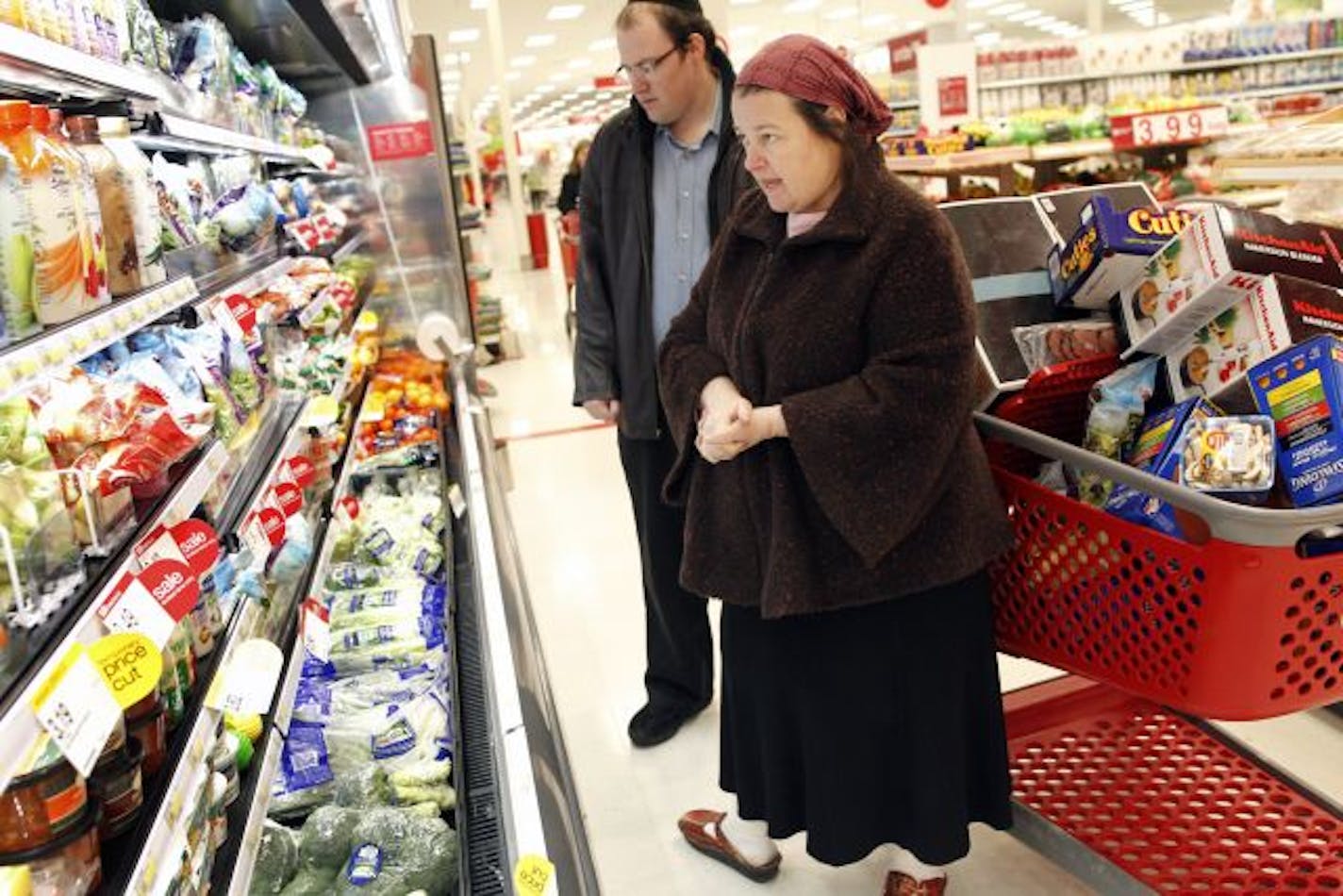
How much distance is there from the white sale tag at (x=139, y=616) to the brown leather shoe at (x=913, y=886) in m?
1.41

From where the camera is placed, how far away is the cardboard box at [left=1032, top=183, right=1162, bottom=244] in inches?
80.3

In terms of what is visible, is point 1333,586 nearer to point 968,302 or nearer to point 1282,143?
point 968,302

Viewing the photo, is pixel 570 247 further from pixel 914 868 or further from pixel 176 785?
pixel 176 785

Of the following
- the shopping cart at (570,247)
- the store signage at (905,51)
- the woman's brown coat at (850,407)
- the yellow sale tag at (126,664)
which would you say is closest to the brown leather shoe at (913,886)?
the woman's brown coat at (850,407)

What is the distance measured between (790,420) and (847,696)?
1.69ft

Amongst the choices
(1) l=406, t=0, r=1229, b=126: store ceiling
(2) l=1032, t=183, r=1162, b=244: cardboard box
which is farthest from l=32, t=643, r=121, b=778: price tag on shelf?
(1) l=406, t=0, r=1229, b=126: store ceiling

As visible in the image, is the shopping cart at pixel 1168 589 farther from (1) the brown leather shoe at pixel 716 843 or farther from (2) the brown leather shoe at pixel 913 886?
(1) the brown leather shoe at pixel 716 843

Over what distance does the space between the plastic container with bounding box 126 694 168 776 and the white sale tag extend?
0.13 m

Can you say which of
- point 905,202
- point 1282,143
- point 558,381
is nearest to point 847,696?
point 905,202

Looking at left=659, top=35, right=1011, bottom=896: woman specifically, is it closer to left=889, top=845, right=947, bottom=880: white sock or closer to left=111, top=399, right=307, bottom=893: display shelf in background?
left=889, top=845, right=947, bottom=880: white sock

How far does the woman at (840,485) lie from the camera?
154 centimetres

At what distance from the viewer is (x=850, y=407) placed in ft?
5.03

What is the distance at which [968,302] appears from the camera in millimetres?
1564

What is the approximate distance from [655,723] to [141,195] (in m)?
1.71
